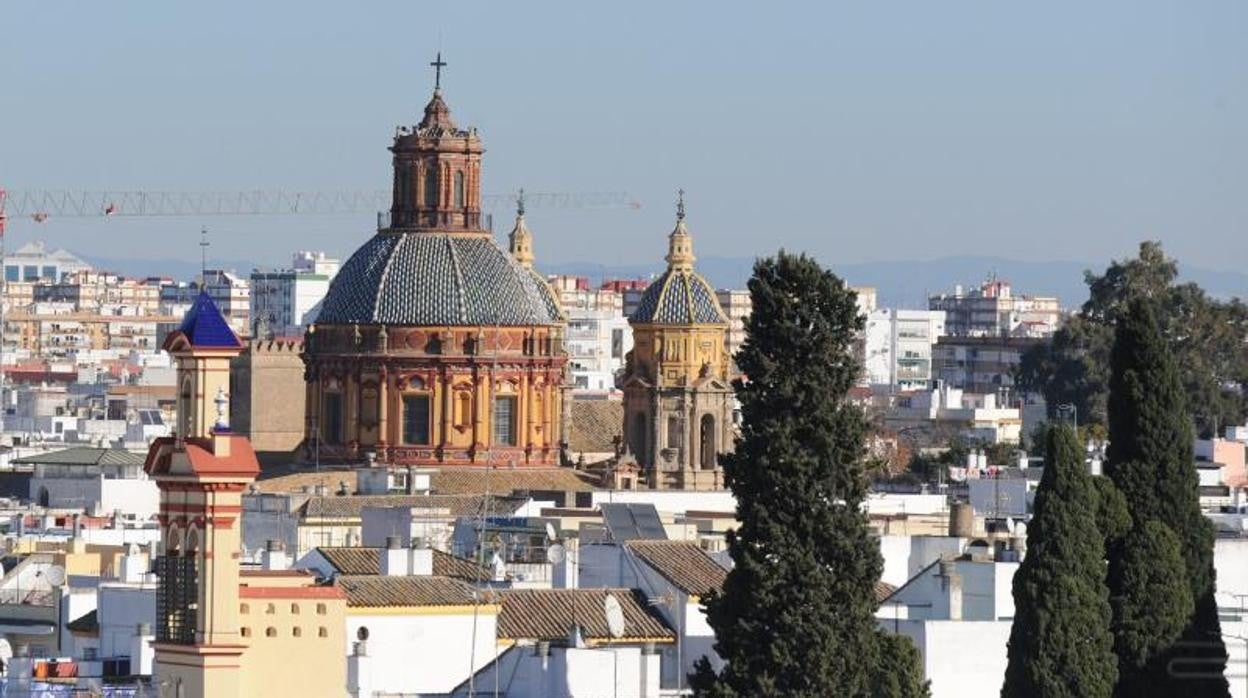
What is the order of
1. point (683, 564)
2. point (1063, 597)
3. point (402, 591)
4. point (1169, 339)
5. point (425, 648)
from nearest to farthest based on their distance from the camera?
point (1063, 597) < point (425, 648) < point (402, 591) < point (683, 564) < point (1169, 339)

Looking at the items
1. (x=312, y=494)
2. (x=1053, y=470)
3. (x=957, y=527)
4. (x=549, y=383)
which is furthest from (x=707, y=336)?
(x=1053, y=470)

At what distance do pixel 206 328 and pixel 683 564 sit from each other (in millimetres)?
15100

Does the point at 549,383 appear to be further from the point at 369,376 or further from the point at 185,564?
the point at 185,564

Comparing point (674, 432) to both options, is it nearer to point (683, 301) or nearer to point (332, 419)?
point (683, 301)

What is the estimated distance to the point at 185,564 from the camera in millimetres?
47844

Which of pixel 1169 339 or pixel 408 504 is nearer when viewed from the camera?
pixel 408 504

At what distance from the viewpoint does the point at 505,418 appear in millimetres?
113438

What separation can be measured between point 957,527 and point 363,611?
25119 millimetres

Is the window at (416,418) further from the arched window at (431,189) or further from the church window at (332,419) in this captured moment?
the arched window at (431,189)

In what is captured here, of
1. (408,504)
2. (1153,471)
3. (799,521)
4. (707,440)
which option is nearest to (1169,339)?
(707,440)

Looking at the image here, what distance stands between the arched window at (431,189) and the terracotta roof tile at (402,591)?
52.7 m

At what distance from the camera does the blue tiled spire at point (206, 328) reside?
1914 inches

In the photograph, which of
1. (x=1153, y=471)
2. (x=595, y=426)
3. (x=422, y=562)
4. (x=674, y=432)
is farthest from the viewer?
(x=595, y=426)

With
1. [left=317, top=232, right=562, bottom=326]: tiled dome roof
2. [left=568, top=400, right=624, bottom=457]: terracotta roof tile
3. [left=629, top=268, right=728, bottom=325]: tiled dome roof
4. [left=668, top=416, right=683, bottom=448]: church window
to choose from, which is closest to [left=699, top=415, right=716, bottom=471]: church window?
[left=668, top=416, right=683, bottom=448]: church window
